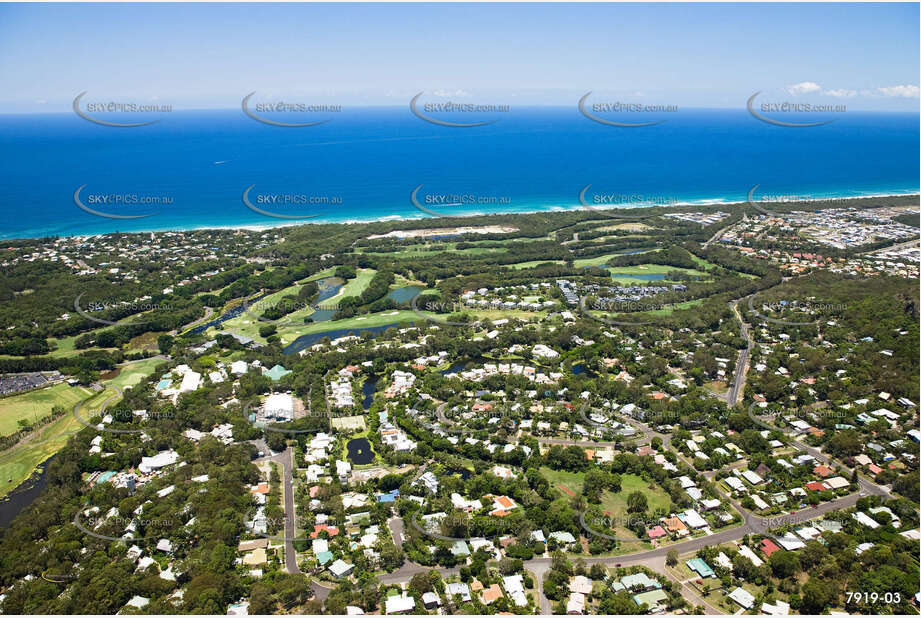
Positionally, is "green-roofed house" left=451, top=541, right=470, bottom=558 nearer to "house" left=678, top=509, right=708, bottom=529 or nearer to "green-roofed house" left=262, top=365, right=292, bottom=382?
"house" left=678, top=509, right=708, bottom=529

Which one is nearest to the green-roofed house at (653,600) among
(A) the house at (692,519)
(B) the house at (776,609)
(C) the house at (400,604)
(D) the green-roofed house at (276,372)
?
(B) the house at (776,609)

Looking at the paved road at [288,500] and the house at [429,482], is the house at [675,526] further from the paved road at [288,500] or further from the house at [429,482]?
the paved road at [288,500]

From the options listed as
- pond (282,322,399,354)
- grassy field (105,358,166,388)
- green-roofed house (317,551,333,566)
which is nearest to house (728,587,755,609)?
green-roofed house (317,551,333,566)

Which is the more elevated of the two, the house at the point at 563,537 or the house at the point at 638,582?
the house at the point at 563,537

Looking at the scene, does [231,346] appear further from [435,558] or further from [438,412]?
[435,558]

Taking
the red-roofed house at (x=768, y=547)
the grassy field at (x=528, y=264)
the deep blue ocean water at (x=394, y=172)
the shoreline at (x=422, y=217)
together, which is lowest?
the red-roofed house at (x=768, y=547)
